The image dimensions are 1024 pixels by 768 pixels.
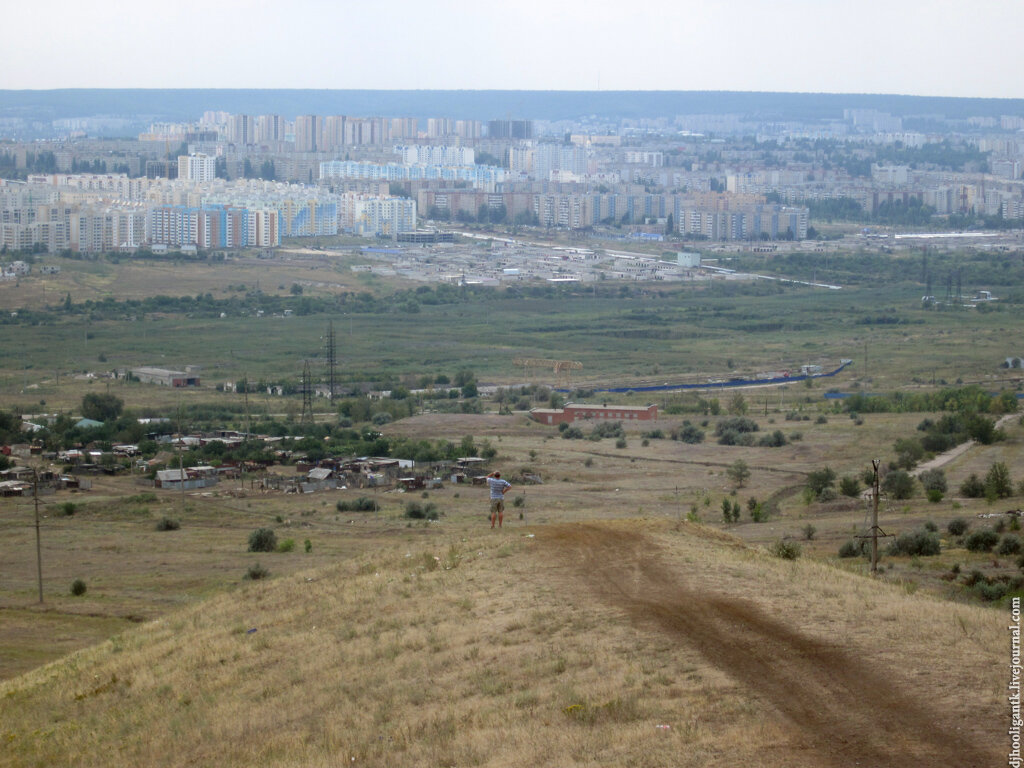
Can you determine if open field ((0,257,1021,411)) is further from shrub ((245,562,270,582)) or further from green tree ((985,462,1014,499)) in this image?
shrub ((245,562,270,582))

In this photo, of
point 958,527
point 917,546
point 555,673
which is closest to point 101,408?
point 958,527

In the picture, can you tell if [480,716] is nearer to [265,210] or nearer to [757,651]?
[757,651]

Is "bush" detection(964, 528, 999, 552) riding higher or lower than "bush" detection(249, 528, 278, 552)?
higher

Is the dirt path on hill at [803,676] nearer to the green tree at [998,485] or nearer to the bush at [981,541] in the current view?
the bush at [981,541]

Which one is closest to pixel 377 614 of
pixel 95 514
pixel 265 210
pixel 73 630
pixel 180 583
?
pixel 73 630

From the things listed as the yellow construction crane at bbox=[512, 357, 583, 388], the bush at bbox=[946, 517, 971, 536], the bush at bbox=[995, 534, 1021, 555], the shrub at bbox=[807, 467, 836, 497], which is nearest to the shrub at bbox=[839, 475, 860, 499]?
the shrub at bbox=[807, 467, 836, 497]

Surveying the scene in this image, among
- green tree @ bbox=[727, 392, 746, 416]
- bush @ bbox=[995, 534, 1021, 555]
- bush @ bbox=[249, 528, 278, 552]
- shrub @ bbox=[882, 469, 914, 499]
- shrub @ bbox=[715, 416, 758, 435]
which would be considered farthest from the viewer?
green tree @ bbox=[727, 392, 746, 416]
